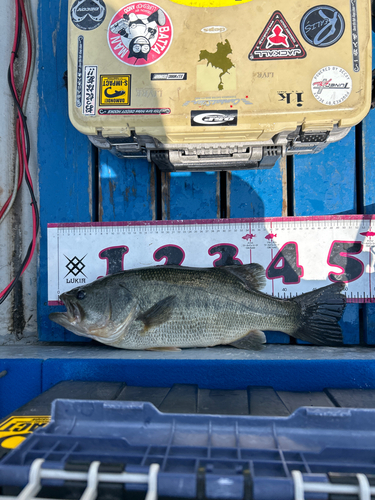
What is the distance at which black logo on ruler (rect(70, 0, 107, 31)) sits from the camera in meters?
1.62

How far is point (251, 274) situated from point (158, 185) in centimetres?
89

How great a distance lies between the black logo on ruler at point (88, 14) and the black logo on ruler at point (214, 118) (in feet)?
2.30

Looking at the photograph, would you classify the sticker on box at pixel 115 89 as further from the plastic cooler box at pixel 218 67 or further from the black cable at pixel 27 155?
the black cable at pixel 27 155

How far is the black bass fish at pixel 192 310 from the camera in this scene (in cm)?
179

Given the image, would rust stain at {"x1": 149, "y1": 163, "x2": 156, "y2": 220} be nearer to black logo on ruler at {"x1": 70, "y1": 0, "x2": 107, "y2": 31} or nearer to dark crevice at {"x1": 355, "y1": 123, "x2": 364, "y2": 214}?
black logo on ruler at {"x1": 70, "y1": 0, "x2": 107, "y2": 31}

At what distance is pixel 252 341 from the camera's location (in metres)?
1.87

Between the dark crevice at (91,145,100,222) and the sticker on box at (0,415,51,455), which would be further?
the dark crevice at (91,145,100,222)

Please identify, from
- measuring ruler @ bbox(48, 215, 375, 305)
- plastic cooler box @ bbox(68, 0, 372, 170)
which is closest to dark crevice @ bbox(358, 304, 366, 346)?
measuring ruler @ bbox(48, 215, 375, 305)

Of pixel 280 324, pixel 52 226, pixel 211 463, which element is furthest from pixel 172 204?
pixel 211 463

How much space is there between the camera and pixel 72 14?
1.63 m

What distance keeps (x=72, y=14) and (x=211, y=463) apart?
210 centimetres

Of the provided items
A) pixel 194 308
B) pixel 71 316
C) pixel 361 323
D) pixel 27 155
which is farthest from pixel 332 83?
pixel 27 155

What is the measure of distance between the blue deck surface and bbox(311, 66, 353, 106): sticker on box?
578 mm

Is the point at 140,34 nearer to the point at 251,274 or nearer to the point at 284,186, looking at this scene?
the point at 284,186
